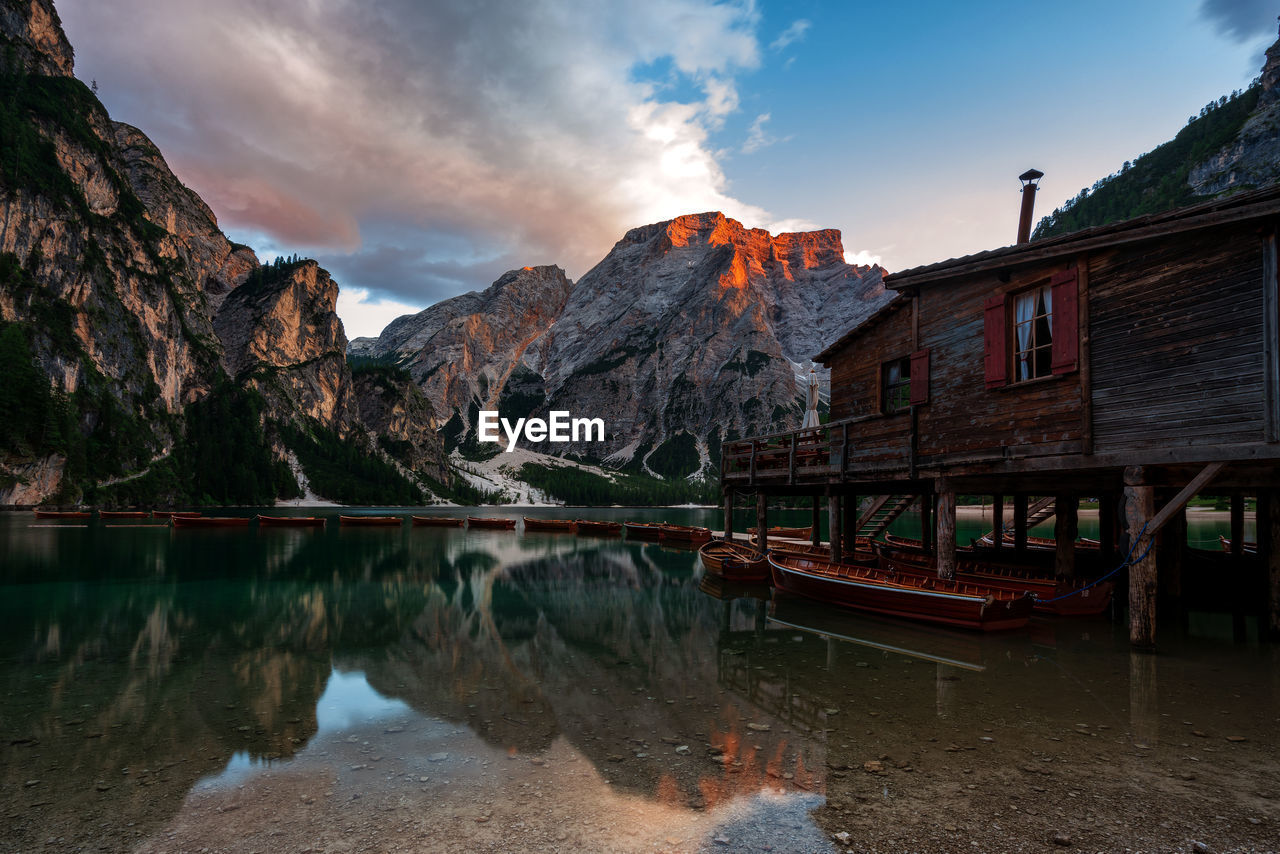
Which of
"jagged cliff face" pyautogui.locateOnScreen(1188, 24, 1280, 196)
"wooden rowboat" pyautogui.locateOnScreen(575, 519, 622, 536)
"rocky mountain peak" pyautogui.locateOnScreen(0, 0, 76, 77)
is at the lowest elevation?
"wooden rowboat" pyautogui.locateOnScreen(575, 519, 622, 536)

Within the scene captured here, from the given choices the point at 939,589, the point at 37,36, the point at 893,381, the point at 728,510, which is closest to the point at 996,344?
the point at 893,381

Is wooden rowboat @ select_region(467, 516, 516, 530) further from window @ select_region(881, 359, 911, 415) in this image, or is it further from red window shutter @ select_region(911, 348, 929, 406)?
red window shutter @ select_region(911, 348, 929, 406)

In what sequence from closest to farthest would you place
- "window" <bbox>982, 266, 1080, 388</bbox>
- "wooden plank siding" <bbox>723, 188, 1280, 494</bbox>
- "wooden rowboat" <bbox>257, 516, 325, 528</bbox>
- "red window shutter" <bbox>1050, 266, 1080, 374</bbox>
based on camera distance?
1. "wooden plank siding" <bbox>723, 188, 1280, 494</bbox>
2. "red window shutter" <bbox>1050, 266, 1080, 374</bbox>
3. "window" <bbox>982, 266, 1080, 388</bbox>
4. "wooden rowboat" <bbox>257, 516, 325, 528</bbox>

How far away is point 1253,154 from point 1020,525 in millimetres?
198779

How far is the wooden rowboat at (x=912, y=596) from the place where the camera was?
A: 61.0ft

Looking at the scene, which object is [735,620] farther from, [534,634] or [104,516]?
[104,516]

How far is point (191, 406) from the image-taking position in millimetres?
180500

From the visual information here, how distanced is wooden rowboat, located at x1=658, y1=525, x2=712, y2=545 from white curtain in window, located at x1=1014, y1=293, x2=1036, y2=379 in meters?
38.5

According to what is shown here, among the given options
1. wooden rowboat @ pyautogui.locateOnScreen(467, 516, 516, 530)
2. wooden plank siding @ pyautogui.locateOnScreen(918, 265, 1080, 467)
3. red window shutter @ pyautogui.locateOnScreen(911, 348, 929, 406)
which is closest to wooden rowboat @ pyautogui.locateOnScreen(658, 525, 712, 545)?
wooden rowboat @ pyautogui.locateOnScreen(467, 516, 516, 530)

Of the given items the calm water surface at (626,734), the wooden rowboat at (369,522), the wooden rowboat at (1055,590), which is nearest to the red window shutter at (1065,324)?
the wooden rowboat at (1055,590)

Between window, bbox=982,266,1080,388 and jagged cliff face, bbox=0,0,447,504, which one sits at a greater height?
jagged cliff face, bbox=0,0,447,504

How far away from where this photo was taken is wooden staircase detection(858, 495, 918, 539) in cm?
3579

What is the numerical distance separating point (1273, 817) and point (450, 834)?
9.53m

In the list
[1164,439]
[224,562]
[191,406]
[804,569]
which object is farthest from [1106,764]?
[191,406]
